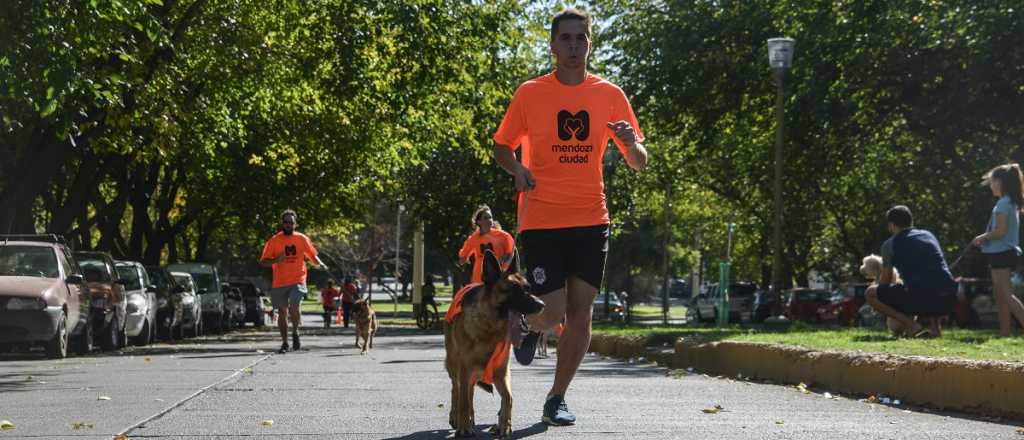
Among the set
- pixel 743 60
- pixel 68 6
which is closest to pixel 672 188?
pixel 743 60

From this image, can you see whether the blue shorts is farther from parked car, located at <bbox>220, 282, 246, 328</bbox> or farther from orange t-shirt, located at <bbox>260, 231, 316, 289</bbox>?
parked car, located at <bbox>220, 282, 246, 328</bbox>

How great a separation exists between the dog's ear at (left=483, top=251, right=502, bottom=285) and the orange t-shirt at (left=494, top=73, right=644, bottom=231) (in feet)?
1.44

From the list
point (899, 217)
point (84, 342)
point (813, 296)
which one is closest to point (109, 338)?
point (84, 342)

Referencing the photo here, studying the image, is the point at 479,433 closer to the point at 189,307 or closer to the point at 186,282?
the point at 189,307

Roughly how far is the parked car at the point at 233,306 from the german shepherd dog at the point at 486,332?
3290 centimetres

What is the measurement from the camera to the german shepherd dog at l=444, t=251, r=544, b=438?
772 centimetres

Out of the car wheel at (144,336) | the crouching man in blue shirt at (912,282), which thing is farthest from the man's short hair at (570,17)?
the car wheel at (144,336)

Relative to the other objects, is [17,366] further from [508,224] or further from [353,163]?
[508,224]

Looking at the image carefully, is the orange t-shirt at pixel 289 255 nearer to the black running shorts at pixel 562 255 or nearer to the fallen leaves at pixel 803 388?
the fallen leaves at pixel 803 388

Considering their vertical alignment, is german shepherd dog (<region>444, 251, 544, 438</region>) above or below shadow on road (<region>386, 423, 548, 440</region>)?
above

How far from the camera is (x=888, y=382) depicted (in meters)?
11.2

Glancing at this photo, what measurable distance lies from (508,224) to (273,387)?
3793 cm

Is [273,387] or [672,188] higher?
[672,188]

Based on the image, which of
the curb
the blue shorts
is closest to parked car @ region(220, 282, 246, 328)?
the blue shorts
